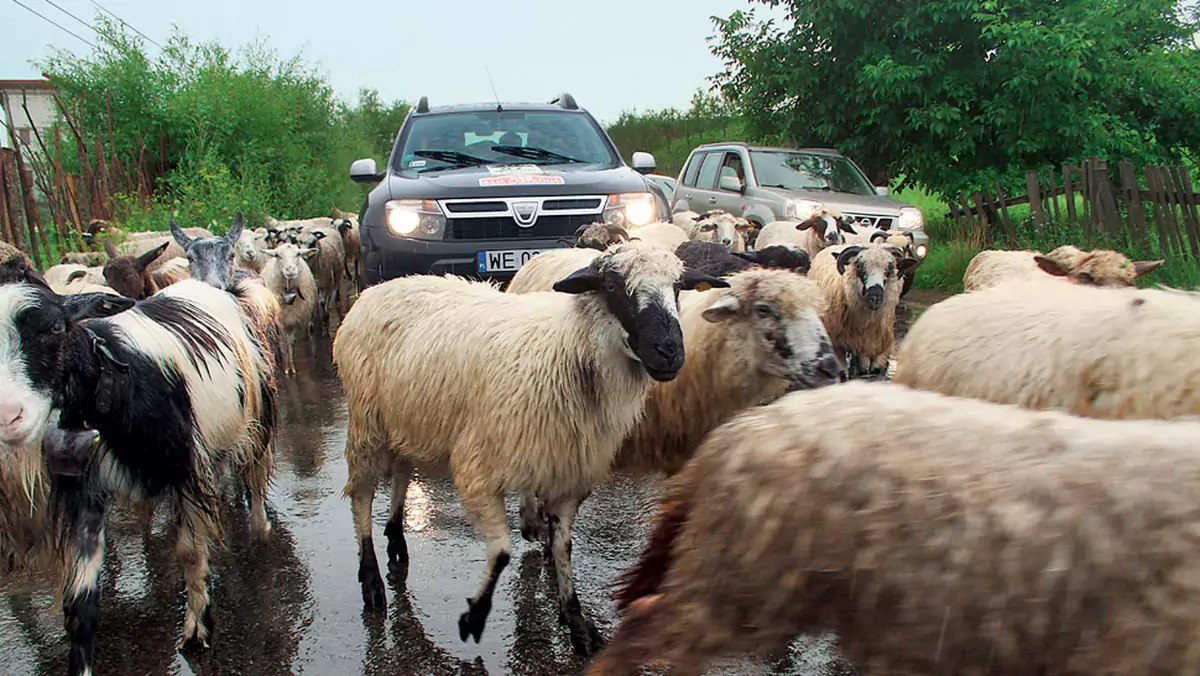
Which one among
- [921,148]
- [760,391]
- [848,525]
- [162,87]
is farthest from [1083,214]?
[162,87]

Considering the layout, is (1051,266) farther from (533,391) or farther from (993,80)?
(993,80)

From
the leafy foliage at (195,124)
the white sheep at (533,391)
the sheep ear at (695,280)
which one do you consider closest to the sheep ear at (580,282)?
the white sheep at (533,391)

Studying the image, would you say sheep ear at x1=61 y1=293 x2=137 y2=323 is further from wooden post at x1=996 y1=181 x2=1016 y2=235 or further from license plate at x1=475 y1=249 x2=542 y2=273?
wooden post at x1=996 y1=181 x2=1016 y2=235

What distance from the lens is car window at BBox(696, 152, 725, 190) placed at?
47.0ft

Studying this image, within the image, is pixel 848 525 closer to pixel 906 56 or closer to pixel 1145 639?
pixel 1145 639

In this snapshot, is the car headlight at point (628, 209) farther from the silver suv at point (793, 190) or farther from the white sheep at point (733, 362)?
the silver suv at point (793, 190)

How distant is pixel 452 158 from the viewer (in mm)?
8445

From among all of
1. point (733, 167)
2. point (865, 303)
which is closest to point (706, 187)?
point (733, 167)

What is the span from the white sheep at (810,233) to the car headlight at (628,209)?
2130 millimetres

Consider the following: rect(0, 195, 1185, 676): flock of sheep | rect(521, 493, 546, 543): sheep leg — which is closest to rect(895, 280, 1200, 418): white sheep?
rect(0, 195, 1185, 676): flock of sheep

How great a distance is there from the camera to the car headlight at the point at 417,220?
7.60 m

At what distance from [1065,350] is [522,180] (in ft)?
16.7

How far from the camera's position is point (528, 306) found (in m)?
4.40

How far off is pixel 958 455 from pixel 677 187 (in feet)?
46.2
